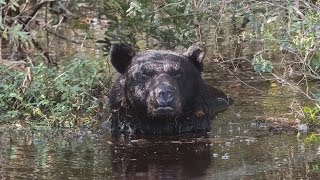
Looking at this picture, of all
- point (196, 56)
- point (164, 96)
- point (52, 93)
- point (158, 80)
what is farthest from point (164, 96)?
point (52, 93)

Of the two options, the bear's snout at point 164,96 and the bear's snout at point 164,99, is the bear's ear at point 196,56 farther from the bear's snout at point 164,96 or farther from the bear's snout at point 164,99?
the bear's snout at point 164,96

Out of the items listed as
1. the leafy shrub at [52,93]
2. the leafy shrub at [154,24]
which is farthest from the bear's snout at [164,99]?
the leafy shrub at [154,24]

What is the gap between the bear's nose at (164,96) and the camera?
29.0 feet

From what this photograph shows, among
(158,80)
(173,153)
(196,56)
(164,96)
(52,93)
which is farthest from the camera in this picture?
(52,93)

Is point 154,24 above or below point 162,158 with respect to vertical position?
above

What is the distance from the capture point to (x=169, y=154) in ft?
27.0

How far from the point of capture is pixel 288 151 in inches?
315

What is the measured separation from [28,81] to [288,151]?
3.46m

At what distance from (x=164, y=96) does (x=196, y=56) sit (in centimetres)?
112

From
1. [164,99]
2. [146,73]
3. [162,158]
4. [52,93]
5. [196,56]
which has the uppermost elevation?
[196,56]

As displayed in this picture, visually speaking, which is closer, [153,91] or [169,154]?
[169,154]

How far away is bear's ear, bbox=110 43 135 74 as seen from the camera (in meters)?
9.84

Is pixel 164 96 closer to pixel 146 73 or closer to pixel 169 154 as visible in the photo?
pixel 146 73

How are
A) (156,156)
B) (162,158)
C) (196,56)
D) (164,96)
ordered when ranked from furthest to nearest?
(196,56) < (164,96) < (156,156) < (162,158)
